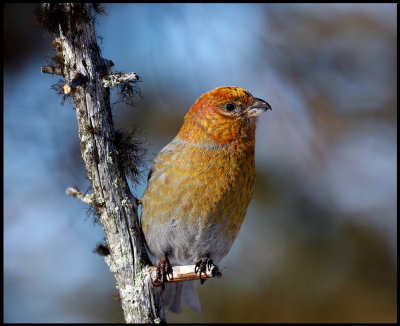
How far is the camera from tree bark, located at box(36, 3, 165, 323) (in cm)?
312

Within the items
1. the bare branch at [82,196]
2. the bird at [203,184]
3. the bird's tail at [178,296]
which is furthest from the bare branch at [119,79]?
the bird's tail at [178,296]

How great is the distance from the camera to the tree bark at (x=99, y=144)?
312 centimetres

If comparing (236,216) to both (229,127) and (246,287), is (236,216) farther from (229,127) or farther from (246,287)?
(246,287)

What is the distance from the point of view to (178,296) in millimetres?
4562

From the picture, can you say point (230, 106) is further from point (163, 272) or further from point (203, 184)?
point (163, 272)

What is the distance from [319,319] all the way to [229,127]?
9.06ft

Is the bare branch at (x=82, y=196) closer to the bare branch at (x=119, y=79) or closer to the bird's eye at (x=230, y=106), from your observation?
the bare branch at (x=119, y=79)

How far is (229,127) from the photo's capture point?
3852 millimetres

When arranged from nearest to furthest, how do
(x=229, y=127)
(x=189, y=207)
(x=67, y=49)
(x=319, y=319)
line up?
(x=67, y=49)
(x=189, y=207)
(x=229, y=127)
(x=319, y=319)

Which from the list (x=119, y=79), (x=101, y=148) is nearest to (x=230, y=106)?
(x=119, y=79)

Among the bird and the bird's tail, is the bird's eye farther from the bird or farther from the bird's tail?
the bird's tail

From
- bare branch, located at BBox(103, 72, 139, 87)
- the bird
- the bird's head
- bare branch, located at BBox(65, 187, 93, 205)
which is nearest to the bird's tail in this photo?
the bird

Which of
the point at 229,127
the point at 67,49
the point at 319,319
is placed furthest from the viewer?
the point at 319,319

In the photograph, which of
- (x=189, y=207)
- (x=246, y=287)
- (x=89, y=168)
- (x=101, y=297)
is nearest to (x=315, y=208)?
(x=246, y=287)
